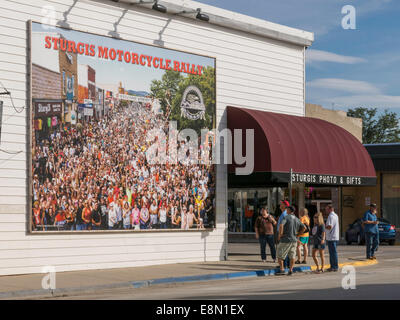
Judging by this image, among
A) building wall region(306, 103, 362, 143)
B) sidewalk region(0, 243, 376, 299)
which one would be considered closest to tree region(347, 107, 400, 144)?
building wall region(306, 103, 362, 143)

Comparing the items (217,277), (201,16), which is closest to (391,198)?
(201,16)

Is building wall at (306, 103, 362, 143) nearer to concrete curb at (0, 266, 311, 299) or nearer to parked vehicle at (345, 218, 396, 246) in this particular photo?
parked vehicle at (345, 218, 396, 246)

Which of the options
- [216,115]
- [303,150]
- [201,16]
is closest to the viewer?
[201,16]

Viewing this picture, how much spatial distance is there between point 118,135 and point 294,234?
5.69m

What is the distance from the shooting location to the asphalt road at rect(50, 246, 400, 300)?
13.5 m

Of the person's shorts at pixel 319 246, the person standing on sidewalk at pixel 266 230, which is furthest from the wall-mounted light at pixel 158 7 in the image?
the person's shorts at pixel 319 246

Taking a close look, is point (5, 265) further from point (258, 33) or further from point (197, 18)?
point (258, 33)

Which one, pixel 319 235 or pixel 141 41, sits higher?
pixel 141 41

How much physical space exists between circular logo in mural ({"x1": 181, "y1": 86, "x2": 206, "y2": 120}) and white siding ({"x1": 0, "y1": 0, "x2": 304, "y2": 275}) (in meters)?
0.74

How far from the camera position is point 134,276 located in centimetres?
1761

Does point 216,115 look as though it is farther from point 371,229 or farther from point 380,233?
point 380,233

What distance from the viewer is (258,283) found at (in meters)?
16.8

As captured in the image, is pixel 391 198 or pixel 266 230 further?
pixel 391 198

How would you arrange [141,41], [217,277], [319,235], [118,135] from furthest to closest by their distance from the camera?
[141,41] < [118,135] < [319,235] < [217,277]
